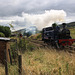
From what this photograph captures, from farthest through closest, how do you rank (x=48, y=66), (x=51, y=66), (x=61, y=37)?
(x=61, y=37)
(x=48, y=66)
(x=51, y=66)

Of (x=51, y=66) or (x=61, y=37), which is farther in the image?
(x=61, y=37)

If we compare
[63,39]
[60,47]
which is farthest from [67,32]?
[60,47]

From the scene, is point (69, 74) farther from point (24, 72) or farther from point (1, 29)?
point (1, 29)

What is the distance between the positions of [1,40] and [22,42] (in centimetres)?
406

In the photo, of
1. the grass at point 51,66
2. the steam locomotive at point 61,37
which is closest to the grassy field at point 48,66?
the grass at point 51,66

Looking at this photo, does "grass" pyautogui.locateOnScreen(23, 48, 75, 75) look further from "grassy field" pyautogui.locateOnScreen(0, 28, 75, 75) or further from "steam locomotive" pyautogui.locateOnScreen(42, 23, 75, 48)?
"steam locomotive" pyautogui.locateOnScreen(42, 23, 75, 48)

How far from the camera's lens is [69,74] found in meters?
4.43

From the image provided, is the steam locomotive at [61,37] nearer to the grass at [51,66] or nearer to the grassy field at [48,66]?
the grassy field at [48,66]

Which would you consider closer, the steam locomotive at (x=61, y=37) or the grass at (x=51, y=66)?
the grass at (x=51, y=66)

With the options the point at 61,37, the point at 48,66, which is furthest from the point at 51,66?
the point at 61,37

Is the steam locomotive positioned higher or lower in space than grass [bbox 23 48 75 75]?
higher

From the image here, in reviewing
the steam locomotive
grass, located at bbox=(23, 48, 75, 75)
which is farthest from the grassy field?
the steam locomotive

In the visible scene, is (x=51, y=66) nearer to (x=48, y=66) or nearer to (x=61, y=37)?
(x=48, y=66)

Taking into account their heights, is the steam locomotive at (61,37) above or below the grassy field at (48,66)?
above
